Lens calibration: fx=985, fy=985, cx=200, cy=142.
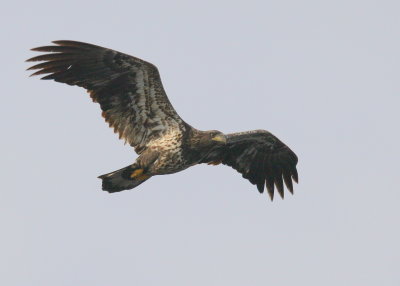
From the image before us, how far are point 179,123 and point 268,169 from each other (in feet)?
10.8

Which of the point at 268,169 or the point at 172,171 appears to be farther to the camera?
the point at 268,169

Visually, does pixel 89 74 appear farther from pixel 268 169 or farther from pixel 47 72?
pixel 268 169

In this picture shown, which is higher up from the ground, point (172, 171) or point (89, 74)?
point (89, 74)

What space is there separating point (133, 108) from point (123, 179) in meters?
1.41

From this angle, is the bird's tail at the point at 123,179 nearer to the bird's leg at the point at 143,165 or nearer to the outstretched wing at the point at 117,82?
the bird's leg at the point at 143,165

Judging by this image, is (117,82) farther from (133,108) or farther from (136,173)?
(136,173)

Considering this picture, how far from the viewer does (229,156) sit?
837 inches

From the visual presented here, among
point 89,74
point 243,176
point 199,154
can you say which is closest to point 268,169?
point 243,176

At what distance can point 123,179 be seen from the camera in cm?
1930

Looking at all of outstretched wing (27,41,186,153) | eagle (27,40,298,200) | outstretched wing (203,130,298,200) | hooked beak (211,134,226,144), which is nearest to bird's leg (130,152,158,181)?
eagle (27,40,298,200)

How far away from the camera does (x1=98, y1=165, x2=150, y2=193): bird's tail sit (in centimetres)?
1917

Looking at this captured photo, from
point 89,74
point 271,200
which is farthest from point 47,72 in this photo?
point 271,200

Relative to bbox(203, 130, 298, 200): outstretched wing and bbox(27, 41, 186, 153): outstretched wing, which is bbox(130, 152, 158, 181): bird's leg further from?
bbox(203, 130, 298, 200): outstretched wing

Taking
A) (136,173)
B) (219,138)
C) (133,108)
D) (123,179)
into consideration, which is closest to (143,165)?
(136,173)
